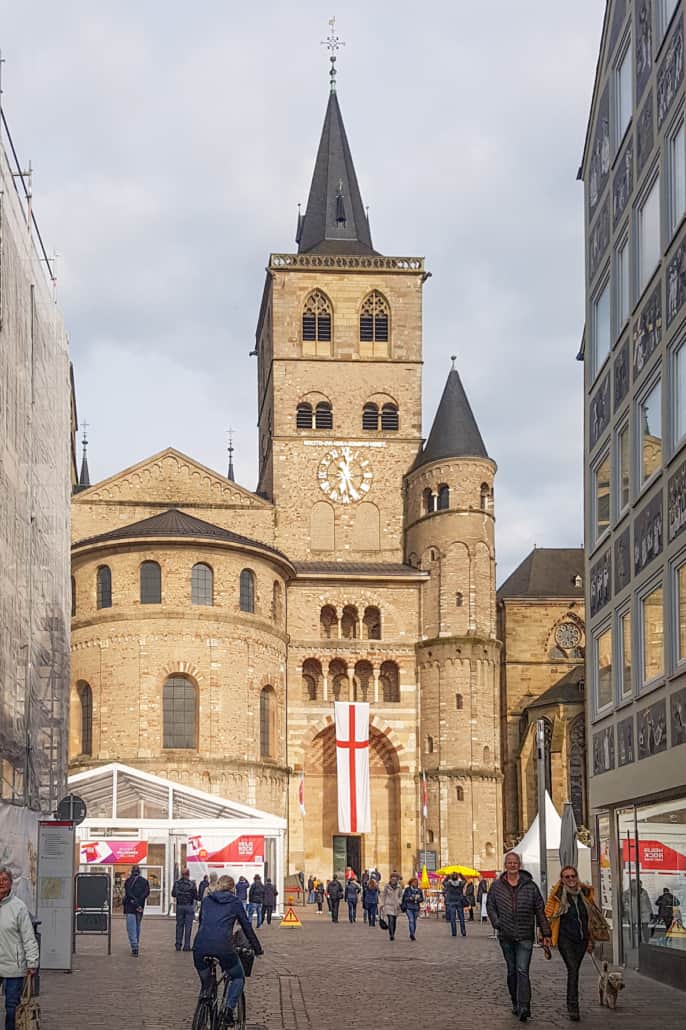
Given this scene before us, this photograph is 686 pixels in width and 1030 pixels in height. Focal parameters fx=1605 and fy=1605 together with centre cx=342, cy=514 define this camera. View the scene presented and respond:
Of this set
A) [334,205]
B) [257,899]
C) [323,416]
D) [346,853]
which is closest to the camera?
[257,899]

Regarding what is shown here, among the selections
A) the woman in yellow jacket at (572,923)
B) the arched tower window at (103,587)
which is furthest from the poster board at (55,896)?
the arched tower window at (103,587)

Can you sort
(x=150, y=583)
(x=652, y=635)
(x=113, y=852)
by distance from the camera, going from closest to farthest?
(x=652, y=635), (x=113, y=852), (x=150, y=583)

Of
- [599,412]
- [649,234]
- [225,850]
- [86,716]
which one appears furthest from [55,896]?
[86,716]

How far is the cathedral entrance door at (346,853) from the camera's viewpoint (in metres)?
61.8

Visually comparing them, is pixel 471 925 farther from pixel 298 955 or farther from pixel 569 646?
pixel 569 646

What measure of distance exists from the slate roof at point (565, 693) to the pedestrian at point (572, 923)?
46718 mm

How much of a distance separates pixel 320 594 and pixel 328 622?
1301 millimetres

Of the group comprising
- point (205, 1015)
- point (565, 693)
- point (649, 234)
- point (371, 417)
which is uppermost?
point (371, 417)

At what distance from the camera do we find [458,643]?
200 feet

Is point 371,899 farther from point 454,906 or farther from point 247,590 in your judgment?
point 247,590

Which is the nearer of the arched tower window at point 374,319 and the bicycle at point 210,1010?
the bicycle at point 210,1010

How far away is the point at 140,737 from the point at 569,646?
814 inches

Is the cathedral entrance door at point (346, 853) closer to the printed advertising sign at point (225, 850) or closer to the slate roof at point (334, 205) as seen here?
the printed advertising sign at point (225, 850)

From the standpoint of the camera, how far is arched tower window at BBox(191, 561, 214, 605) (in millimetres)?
57781
